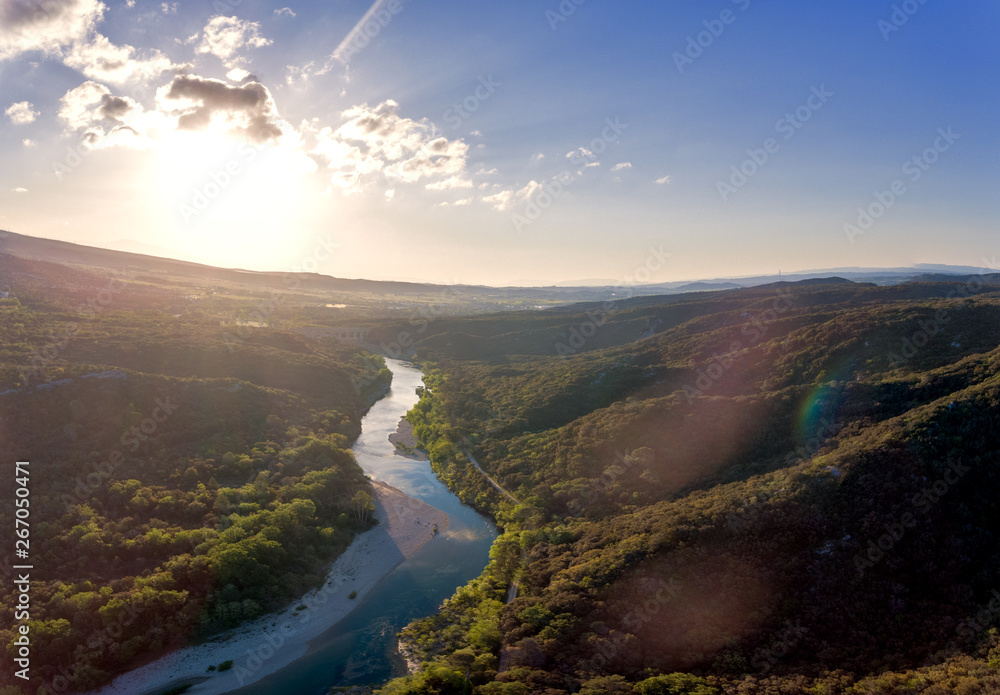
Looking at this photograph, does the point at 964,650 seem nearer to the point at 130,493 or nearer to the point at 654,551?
the point at 654,551

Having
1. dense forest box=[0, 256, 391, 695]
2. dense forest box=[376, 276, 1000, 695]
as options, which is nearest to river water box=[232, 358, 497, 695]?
dense forest box=[376, 276, 1000, 695]

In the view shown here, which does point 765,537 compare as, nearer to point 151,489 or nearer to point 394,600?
point 394,600

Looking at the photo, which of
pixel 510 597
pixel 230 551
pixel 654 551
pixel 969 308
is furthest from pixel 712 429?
pixel 230 551

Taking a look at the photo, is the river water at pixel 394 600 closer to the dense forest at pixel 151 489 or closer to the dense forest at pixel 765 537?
the dense forest at pixel 765 537

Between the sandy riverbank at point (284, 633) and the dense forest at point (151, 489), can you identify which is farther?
the dense forest at point (151, 489)

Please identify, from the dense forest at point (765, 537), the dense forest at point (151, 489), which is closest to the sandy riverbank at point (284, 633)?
the dense forest at point (151, 489)

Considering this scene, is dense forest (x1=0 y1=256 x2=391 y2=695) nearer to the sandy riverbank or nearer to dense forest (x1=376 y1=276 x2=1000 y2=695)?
the sandy riverbank
